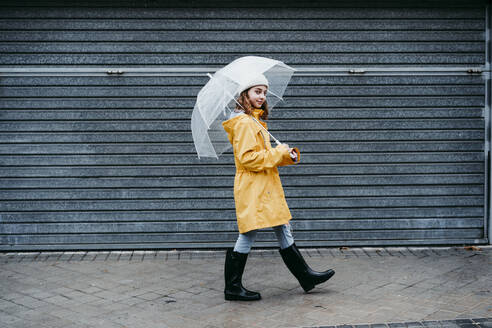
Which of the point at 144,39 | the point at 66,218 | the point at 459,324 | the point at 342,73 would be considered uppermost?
the point at 144,39

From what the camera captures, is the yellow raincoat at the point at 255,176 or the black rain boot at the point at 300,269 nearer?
the yellow raincoat at the point at 255,176

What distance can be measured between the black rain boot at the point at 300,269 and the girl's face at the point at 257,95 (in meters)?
1.34

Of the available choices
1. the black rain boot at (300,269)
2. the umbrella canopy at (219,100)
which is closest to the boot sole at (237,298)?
the black rain boot at (300,269)

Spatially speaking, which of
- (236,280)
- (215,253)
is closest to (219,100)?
(236,280)

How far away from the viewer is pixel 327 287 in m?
5.92

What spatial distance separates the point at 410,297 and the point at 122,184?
3634 millimetres

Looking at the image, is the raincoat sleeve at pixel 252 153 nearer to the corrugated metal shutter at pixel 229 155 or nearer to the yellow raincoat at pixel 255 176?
the yellow raincoat at pixel 255 176

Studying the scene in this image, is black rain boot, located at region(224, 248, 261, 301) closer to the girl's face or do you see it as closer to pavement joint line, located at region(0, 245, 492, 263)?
the girl's face

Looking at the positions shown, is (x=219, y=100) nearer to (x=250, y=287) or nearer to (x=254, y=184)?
(x=254, y=184)

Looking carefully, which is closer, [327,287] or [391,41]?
[327,287]

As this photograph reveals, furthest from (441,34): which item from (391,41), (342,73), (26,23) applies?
(26,23)

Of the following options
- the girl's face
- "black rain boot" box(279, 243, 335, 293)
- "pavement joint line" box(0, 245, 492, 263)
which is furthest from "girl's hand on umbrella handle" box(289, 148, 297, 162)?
"pavement joint line" box(0, 245, 492, 263)

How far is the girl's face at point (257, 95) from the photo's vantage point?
5.27 metres

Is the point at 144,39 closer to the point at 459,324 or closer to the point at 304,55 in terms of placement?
the point at 304,55
